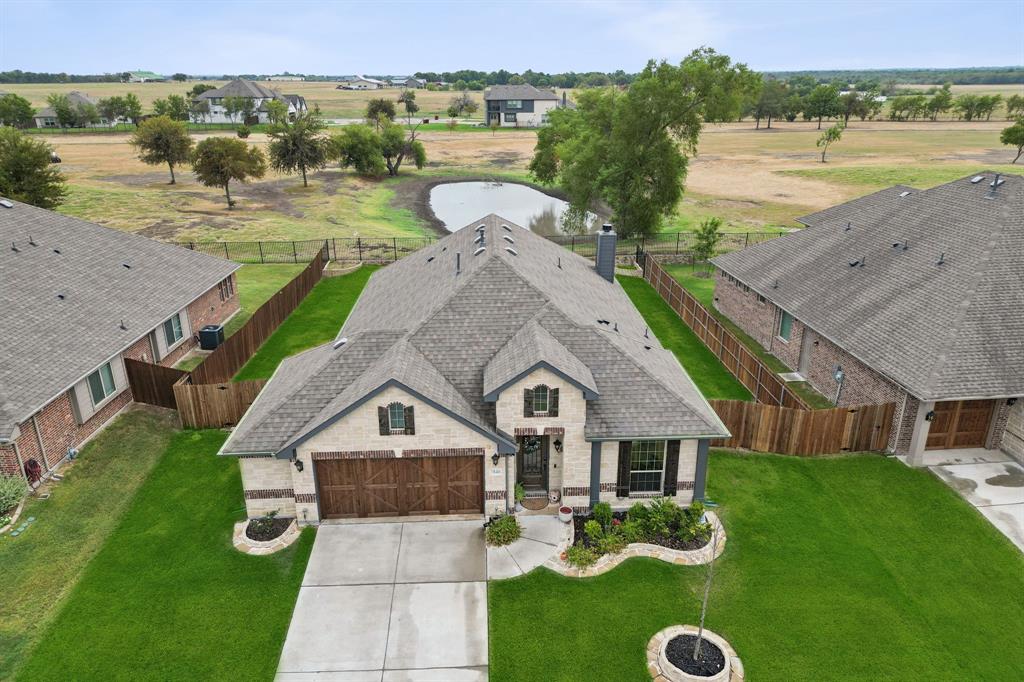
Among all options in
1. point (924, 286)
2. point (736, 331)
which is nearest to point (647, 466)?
point (924, 286)

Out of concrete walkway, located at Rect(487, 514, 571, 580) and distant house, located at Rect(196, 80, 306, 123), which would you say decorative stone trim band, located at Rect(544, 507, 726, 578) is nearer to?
concrete walkway, located at Rect(487, 514, 571, 580)

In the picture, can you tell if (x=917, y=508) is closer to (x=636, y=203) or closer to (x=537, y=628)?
(x=537, y=628)

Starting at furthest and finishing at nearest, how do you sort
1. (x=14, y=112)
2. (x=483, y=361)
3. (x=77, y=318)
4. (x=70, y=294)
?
(x=14, y=112) → (x=70, y=294) → (x=77, y=318) → (x=483, y=361)

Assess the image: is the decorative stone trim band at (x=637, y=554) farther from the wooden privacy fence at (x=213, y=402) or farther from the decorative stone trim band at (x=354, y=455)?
the wooden privacy fence at (x=213, y=402)

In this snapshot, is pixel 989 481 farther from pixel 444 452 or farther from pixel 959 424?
pixel 444 452

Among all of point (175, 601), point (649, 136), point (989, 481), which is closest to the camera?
point (175, 601)

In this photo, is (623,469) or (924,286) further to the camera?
(924,286)

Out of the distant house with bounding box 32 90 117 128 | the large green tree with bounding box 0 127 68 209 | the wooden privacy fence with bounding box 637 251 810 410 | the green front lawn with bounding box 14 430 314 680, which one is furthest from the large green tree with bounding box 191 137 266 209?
the distant house with bounding box 32 90 117 128

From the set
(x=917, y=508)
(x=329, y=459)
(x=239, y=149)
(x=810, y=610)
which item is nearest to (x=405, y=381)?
(x=329, y=459)
